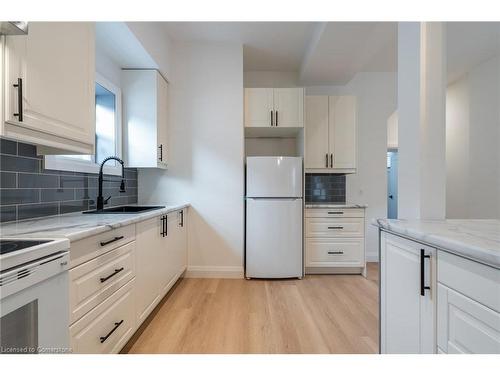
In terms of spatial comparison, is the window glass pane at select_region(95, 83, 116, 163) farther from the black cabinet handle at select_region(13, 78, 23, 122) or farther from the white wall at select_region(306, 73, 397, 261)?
the white wall at select_region(306, 73, 397, 261)

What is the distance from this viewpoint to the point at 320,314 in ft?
6.90

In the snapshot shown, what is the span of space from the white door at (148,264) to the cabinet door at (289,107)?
1929 mm

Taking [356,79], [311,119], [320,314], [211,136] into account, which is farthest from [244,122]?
[320,314]

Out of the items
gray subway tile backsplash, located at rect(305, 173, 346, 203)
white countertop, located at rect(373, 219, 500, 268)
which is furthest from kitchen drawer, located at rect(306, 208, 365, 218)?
white countertop, located at rect(373, 219, 500, 268)

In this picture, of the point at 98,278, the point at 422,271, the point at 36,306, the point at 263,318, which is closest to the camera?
the point at 36,306

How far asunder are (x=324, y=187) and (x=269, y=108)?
4.57 ft

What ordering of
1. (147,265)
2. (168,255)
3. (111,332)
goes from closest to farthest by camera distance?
(111,332)
(147,265)
(168,255)

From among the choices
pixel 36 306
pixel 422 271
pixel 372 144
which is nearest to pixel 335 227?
pixel 372 144

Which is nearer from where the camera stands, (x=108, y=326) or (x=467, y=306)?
(x=467, y=306)

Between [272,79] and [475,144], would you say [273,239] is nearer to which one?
[272,79]

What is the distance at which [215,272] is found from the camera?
2971 mm

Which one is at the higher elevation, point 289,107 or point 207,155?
point 289,107

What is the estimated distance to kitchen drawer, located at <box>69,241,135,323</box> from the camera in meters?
1.07
